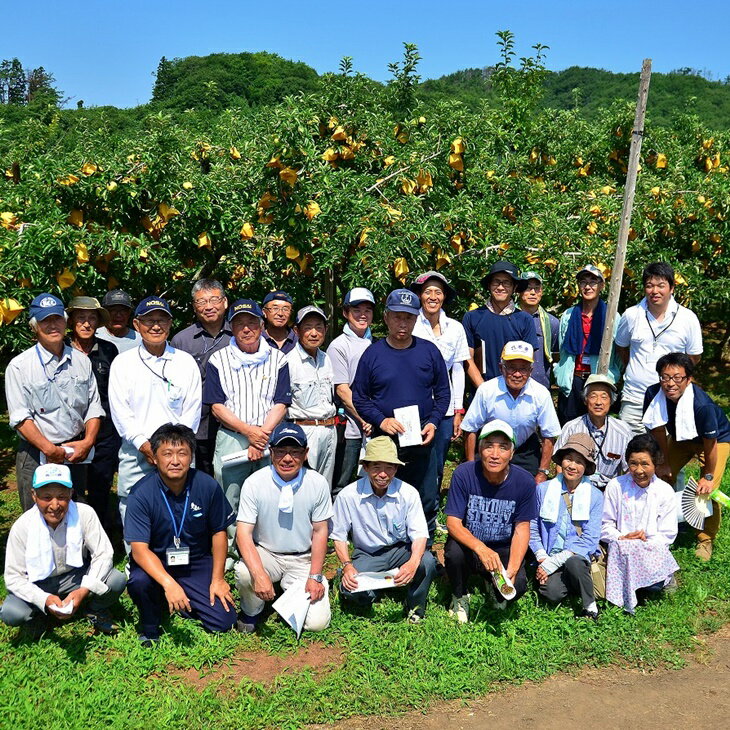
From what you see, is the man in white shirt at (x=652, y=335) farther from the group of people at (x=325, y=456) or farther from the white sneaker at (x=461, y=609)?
the white sneaker at (x=461, y=609)

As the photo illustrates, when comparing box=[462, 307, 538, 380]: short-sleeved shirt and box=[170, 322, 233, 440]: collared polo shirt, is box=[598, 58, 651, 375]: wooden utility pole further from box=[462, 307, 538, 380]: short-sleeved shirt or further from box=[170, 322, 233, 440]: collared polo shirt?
box=[170, 322, 233, 440]: collared polo shirt

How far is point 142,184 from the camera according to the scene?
612 cm

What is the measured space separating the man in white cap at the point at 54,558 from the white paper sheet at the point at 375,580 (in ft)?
4.48

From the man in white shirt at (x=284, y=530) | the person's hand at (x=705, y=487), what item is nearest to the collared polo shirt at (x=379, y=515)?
the man in white shirt at (x=284, y=530)

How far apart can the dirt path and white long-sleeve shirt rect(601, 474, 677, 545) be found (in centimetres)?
89

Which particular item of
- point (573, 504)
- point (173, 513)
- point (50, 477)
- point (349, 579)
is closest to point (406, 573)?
point (349, 579)

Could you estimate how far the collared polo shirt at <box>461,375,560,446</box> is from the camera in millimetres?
5367

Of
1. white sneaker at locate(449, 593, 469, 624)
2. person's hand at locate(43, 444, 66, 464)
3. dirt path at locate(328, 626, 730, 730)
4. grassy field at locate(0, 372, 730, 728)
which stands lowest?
dirt path at locate(328, 626, 730, 730)

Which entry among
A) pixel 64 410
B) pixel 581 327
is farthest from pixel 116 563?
pixel 581 327

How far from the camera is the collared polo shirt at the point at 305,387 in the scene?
5.49 meters

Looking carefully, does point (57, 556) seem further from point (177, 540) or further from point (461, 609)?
point (461, 609)

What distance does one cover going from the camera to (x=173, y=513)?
4.55 meters

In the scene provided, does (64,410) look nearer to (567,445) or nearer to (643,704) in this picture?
(567,445)

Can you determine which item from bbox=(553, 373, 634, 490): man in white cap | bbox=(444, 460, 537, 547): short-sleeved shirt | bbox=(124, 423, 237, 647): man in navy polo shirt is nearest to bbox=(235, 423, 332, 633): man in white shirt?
bbox=(124, 423, 237, 647): man in navy polo shirt
